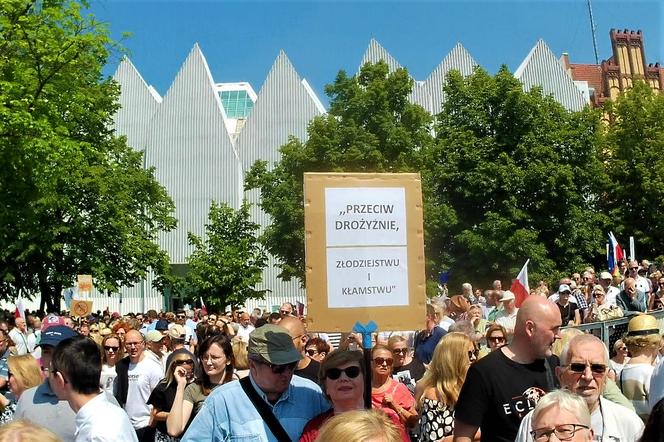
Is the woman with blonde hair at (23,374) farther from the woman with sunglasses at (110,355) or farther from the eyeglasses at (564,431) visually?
the eyeglasses at (564,431)

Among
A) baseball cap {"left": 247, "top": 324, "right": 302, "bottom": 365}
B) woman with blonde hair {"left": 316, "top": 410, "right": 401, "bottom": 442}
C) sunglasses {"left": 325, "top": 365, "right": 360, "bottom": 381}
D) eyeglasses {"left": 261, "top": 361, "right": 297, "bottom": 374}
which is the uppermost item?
baseball cap {"left": 247, "top": 324, "right": 302, "bottom": 365}

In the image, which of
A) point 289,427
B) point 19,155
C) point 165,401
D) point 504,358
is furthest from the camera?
point 19,155

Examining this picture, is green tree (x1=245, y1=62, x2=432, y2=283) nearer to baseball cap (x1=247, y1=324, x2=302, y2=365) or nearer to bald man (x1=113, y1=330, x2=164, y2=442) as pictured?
bald man (x1=113, y1=330, x2=164, y2=442)

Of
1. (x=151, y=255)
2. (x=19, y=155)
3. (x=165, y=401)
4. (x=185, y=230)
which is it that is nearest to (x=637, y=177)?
(x=151, y=255)

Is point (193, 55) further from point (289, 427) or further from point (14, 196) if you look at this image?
point (289, 427)

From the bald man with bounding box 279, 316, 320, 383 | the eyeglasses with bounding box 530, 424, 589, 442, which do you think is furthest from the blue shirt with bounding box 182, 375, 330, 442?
the bald man with bounding box 279, 316, 320, 383

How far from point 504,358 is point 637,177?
43927mm

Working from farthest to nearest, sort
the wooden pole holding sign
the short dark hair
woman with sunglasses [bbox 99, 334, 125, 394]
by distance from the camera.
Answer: woman with sunglasses [bbox 99, 334, 125, 394] → the wooden pole holding sign → the short dark hair

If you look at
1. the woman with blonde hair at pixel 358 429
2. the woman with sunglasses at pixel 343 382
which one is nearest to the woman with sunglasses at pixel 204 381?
the woman with sunglasses at pixel 343 382

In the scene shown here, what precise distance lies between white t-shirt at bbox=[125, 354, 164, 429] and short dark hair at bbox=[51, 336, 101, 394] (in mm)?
3596

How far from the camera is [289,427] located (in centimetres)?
425

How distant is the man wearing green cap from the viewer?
13.7 feet

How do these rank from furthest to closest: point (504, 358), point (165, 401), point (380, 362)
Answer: point (165, 401) < point (380, 362) < point (504, 358)

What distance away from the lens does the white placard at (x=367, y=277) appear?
5.35 m
